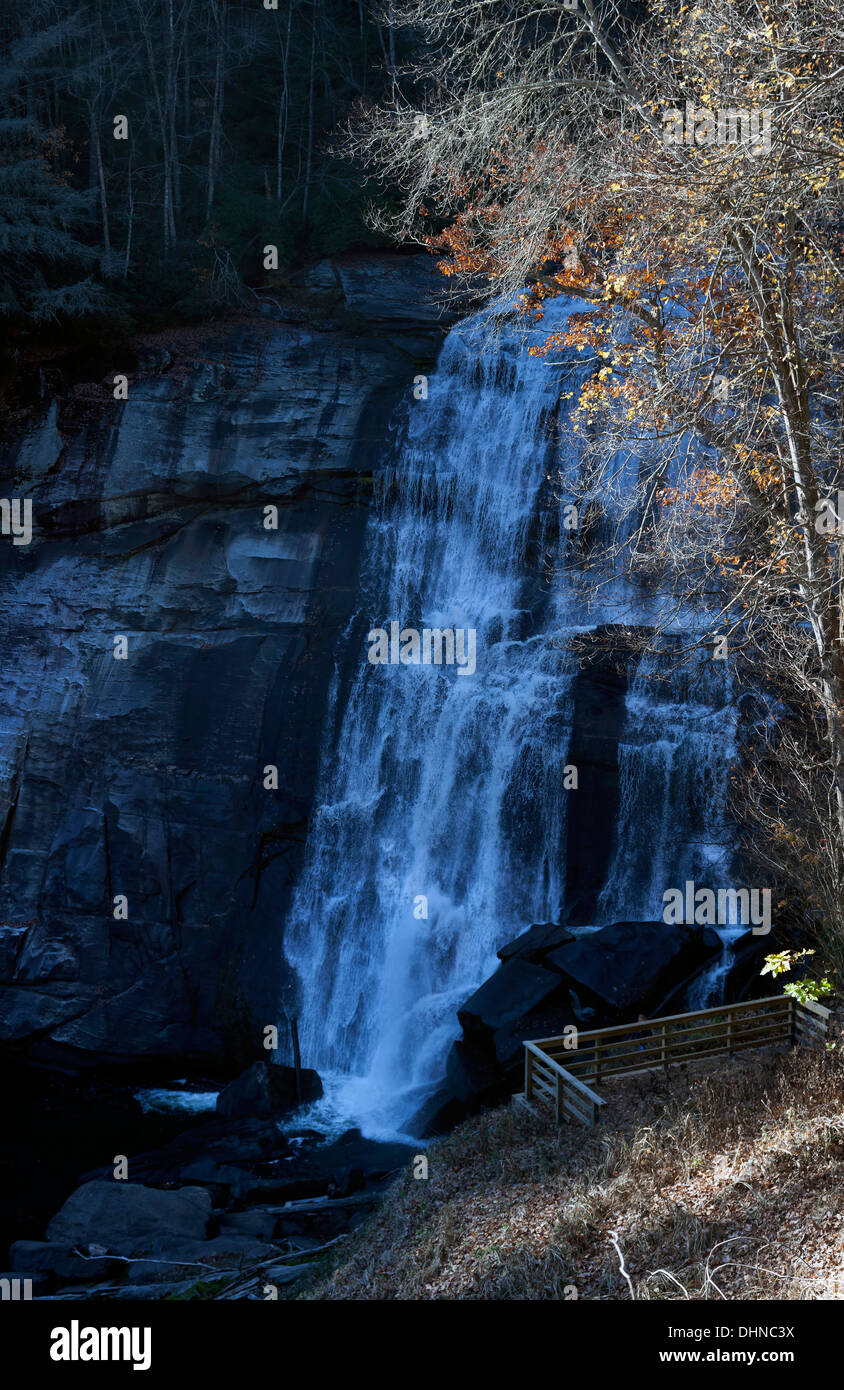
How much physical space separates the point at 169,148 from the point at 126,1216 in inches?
976

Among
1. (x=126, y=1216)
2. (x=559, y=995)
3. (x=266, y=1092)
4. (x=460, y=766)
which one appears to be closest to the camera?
(x=126, y=1216)

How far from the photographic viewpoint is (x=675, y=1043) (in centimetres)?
→ 1242

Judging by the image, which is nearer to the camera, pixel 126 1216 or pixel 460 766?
pixel 126 1216

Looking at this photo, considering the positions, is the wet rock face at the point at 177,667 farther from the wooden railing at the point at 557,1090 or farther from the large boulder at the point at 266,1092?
the wooden railing at the point at 557,1090

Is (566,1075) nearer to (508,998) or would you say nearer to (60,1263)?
(508,998)

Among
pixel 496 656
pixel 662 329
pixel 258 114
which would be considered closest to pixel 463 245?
pixel 496 656

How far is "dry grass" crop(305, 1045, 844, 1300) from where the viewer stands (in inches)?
319

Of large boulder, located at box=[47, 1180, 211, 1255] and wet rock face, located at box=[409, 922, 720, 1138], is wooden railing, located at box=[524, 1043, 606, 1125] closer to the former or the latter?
wet rock face, located at box=[409, 922, 720, 1138]

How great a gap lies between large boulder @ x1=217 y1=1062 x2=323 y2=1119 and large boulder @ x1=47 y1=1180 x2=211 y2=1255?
116 inches

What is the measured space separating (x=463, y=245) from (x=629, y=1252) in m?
16.4

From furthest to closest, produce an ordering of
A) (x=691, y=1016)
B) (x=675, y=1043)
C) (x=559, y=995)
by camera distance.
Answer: (x=559, y=995), (x=675, y=1043), (x=691, y=1016)

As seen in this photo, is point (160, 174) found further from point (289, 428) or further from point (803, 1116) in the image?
point (803, 1116)

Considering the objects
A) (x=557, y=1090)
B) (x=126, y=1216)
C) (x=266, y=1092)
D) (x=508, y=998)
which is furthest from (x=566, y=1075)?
(x=266, y=1092)

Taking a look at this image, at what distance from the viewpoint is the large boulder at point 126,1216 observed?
14367mm
